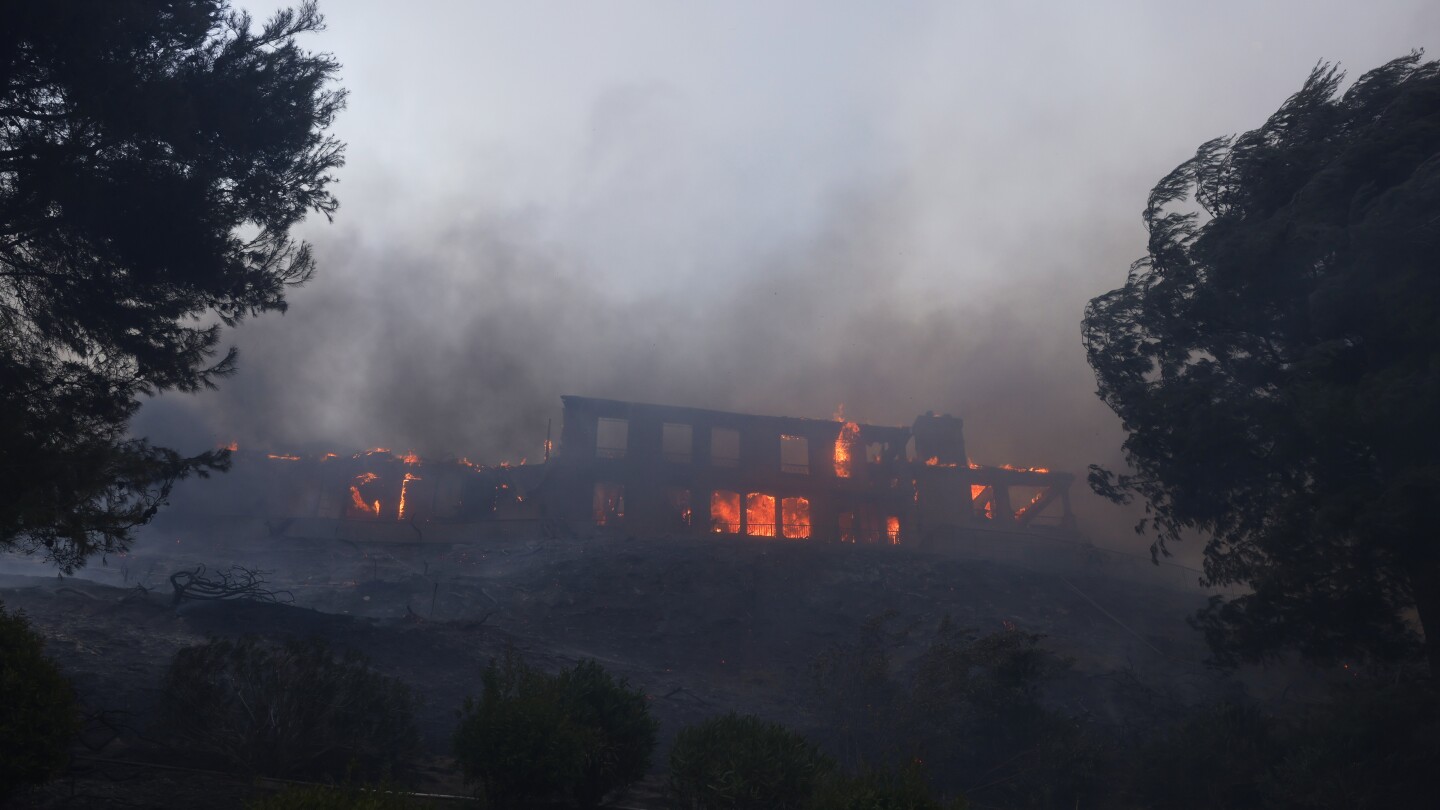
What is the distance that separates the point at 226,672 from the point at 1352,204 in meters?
17.7

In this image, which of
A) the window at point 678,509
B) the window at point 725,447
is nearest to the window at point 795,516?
the window at point 725,447

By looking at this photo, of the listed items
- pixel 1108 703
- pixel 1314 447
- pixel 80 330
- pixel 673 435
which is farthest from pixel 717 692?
pixel 673 435

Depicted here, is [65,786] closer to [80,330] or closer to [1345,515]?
[80,330]

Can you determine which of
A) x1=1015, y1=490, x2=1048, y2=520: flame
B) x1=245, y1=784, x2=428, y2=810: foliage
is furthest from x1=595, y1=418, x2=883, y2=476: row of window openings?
x1=245, y1=784, x2=428, y2=810: foliage

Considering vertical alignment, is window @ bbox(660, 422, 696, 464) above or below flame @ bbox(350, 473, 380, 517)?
above

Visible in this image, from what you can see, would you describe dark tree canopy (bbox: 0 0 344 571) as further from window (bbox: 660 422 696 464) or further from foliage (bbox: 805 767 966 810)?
window (bbox: 660 422 696 464)

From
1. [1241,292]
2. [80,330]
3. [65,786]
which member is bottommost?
[65,786]

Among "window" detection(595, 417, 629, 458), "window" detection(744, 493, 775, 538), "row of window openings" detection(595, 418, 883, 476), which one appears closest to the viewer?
"row of window openings" detection(595, 418, 883, 476)

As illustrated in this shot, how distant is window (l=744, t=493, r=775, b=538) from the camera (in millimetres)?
39656

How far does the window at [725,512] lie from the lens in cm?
3900

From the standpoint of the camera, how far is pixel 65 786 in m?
7.68

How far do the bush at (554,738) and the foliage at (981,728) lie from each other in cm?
741

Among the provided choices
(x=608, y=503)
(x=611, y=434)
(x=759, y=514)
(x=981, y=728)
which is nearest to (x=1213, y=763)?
(x=981, y=728)

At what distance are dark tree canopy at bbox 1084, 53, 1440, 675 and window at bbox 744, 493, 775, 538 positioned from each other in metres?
25.0
